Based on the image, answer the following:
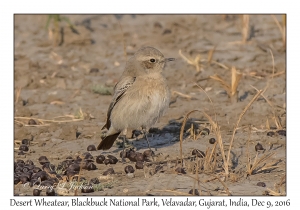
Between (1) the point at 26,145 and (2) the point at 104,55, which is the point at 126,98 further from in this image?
(2) the point at 104,55

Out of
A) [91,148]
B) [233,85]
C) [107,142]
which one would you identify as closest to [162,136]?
[107,142]

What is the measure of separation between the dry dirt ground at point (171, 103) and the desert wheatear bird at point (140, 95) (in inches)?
24.2

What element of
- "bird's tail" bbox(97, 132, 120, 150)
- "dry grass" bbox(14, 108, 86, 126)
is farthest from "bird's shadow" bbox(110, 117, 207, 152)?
"dry grass" bbox(14, 108, 86, 126)

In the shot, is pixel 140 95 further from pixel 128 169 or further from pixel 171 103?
pixel 171 103

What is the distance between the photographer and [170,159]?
32.8ft

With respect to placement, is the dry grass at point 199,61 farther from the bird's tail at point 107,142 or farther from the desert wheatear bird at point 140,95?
the bird's tail at point 107,142

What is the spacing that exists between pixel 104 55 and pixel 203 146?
547 centimetres

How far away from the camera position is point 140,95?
988cm

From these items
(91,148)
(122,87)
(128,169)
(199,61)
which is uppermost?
(199,61)

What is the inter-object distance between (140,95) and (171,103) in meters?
2.74

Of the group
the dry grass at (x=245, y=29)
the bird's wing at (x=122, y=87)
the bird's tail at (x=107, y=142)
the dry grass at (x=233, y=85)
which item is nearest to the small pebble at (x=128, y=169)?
the bird's tail at (x=107, y=142)

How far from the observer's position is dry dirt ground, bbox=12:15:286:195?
8.89 metres

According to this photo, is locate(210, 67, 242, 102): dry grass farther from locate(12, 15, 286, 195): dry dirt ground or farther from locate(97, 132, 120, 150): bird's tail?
locate(97, 132, 120, 150): bird's tail

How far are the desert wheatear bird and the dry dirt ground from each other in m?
0.61
